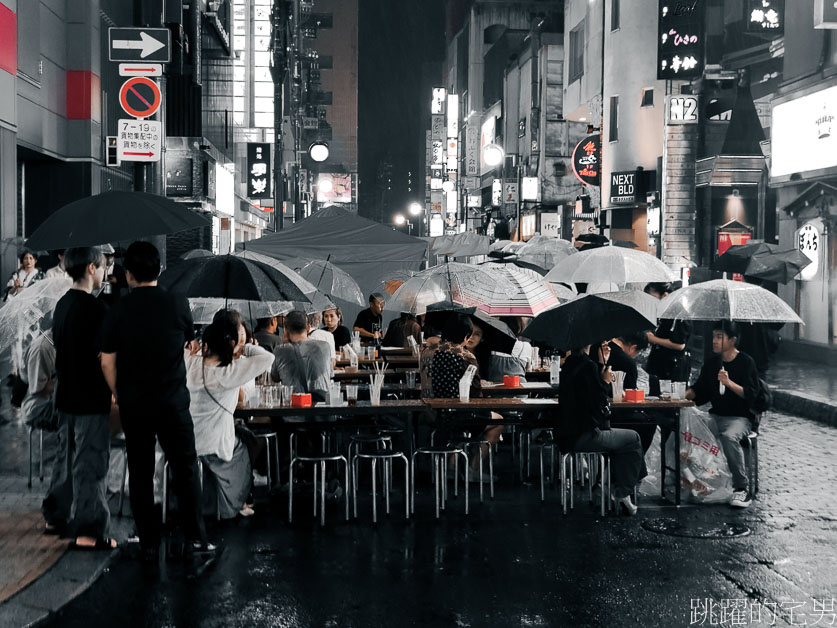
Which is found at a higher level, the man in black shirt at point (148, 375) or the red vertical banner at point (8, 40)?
the red vertical banner at point (8, 40)

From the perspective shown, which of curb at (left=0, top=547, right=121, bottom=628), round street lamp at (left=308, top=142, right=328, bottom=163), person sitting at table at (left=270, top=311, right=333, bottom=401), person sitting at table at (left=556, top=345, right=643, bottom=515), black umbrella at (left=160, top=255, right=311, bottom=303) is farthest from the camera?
round street lamp at (left=308, top=142, right=328, bottom=163)

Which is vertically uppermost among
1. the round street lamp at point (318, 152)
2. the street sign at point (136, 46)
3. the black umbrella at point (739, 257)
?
the round street lamp at point (318, 152)

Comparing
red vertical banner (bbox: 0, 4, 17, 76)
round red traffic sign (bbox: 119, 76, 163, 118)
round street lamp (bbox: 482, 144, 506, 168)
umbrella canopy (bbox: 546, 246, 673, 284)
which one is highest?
round street lamp (bbox: 482, 144, 506, 168)

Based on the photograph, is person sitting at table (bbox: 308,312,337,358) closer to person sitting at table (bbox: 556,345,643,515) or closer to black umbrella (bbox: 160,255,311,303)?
black umbrella (bbox: 160,255,311,303)

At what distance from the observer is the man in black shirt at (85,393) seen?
7.82 metres

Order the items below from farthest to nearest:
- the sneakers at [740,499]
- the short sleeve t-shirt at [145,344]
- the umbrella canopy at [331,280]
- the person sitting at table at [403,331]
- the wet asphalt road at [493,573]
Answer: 1. the person sitting at table at [403,331]
2. the umbrella canopy at [331,280]
3. the sneakers at [740,499]
4. the short sleeve t-shirt at [145,344]
5. the wet asphalt road at [493,573]

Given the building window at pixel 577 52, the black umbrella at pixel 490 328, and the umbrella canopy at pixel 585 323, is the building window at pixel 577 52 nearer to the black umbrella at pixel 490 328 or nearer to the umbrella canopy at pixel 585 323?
the black umbrella at pixel 490 328

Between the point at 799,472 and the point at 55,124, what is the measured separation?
16779mm

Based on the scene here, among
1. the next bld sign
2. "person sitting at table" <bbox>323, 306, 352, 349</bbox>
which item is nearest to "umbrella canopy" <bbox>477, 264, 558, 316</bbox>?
"person sitting at table" <bbox>323, 306, 352, 349</bbox>

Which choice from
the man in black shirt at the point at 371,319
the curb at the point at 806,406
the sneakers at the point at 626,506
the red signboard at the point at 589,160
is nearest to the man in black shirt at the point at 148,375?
the sneakers at the point at 626,506

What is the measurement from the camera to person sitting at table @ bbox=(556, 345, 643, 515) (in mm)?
9336

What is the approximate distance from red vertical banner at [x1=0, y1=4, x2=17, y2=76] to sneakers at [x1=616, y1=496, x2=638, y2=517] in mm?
13470

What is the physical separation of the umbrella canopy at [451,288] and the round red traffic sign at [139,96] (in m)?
4.42

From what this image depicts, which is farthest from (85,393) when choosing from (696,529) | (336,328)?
(336,328)
